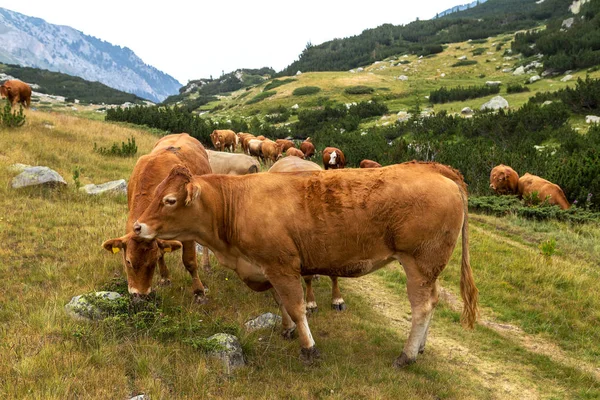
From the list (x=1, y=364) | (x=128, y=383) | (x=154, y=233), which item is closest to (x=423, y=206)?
(x=154, y=233)

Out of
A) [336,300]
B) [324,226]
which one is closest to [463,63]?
[336,300]

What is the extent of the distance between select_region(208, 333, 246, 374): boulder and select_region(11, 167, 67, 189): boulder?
7.43 metres

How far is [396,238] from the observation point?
189 inches

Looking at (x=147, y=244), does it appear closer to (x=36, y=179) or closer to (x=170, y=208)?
(x=170, y=208)

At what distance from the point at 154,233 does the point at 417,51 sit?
9654cm

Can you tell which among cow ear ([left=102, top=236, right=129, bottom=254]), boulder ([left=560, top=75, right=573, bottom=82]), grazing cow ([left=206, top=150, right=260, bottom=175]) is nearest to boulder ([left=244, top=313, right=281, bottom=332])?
cow ear ([left=102, top=236, right=129, bottom=254])

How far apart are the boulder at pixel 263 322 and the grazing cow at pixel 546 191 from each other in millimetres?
11533

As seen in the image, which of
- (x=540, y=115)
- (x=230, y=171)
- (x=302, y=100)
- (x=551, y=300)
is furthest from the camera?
(x=302, y=100)

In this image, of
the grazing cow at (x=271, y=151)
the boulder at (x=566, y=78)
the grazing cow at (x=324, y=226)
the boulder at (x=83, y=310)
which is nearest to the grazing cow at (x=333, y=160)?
the grazing cow at (x=271, y=151)

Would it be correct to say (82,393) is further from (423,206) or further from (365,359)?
(423,206)

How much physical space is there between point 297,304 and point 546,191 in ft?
42.1

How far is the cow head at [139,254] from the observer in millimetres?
4707

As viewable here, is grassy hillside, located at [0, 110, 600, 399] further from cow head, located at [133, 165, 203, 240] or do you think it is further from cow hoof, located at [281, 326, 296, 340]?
cow head, located at [133, 165, 203, 240]

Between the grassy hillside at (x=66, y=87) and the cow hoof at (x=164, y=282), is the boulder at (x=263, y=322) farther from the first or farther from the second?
the grassy hillside at (x=66, y=87)
